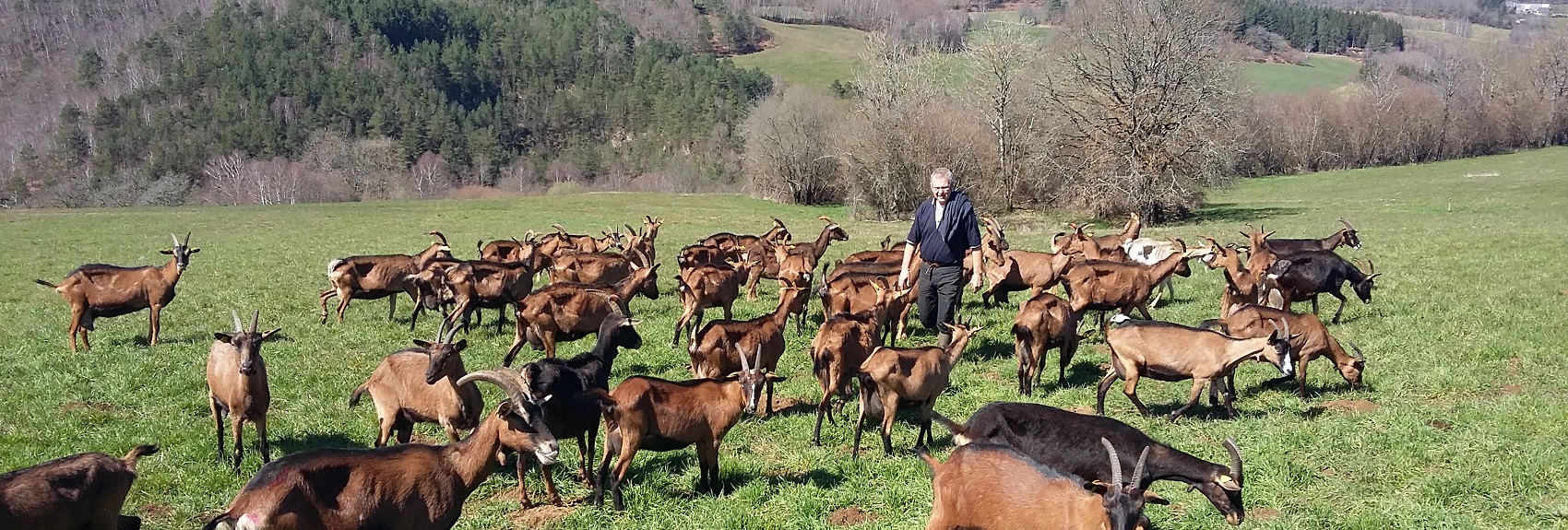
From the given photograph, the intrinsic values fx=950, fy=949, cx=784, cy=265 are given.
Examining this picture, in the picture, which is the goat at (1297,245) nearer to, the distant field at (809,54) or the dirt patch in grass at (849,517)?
the dirt patch in grass at (849,517)

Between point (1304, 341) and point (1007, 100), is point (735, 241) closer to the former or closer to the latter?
point (1304, 341)

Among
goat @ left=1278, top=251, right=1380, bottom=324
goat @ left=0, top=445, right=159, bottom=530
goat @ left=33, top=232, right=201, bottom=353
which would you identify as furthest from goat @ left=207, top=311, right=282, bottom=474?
goat @ left=1278, top=251, right=1380, bottom=324

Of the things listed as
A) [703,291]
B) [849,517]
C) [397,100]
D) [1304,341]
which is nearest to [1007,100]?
[703,291]

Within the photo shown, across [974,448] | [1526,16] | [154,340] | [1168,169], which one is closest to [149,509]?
[974,448]

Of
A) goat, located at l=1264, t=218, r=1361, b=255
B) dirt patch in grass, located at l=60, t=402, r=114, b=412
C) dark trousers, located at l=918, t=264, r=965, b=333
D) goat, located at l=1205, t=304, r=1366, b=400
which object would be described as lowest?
dirt patch in grass, located at l=60, t=402, r=114, b=412

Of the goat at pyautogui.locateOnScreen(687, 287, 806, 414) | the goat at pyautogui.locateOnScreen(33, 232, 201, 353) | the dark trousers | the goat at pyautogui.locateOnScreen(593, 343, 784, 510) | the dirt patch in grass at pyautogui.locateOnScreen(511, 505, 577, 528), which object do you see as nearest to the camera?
the dirt patch in grass at pyautogui.locateOnScreen(511, 505, 577, 528)

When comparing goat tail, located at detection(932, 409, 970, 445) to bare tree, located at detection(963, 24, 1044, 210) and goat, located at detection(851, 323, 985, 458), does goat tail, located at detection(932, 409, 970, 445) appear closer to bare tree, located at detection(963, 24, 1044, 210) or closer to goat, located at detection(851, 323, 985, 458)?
goat, located at detection(851, 323, 985, 458)

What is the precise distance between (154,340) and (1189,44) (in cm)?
3318

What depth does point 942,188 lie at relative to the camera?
33.0ft

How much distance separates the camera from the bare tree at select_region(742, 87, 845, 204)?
5416cm

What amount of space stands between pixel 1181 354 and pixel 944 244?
2627 millimetres

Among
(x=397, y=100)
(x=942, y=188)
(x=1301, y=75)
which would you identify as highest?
(x=1301, y=75)

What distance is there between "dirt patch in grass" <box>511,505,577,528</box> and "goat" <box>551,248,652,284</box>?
891 cm

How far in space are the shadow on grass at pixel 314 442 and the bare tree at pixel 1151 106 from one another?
Answer: 31.1 m
